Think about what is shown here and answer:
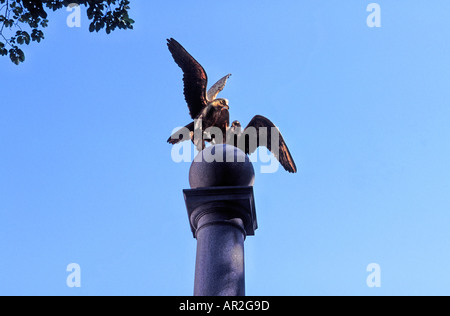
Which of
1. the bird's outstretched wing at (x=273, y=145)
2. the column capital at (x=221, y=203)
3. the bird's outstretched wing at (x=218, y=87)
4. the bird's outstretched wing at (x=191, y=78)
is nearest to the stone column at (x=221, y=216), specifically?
the column capital at (x=221, y=203)

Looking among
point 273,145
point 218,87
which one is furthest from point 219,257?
point 218,87

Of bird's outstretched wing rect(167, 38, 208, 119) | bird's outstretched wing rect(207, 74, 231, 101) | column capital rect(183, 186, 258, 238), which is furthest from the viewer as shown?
bird's outstretched wing rect(207, 74, 231, 101)

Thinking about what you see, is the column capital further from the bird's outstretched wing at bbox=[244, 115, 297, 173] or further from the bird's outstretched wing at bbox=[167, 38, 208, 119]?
the bird's outstretched wing at bbox=[167, 38, 208, 119]

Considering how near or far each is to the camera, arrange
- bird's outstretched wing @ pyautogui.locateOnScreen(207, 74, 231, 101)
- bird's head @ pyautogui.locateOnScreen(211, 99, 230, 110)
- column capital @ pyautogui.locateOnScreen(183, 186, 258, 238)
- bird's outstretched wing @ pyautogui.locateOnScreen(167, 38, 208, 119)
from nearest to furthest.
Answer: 1. column capital @ pyautogui.locateOnScreen(183, 186, 258, 238)
2. bird's head @ pyautogui.locateOnScreen(211, 99, 230, 110)
3. bird's outstretched wing @ pyautogui.locateOnScreen(167, 38, 208, 119)
4. bird's outstretched wing @ pyautogui.locateOnScreen(207, 74, 231, 101)

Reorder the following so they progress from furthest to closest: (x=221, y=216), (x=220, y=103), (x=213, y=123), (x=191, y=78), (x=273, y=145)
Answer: (x=191, y=78), (x=273, y=145), (x=220, y=103), (x=213, y=123), (x=221, y=216)

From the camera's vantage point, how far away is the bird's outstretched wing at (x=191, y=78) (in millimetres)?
8656

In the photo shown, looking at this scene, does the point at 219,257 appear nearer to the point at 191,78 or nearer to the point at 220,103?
the point at 220,103

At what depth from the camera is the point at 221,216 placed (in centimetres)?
647

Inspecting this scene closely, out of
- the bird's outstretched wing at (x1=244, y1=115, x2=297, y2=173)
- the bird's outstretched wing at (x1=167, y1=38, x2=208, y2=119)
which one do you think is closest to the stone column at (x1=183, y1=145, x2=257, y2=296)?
the bird's outstretched wing at (x1=244, y1=115, x2=297, y2=173)

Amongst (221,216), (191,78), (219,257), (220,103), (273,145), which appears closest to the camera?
(219,257)

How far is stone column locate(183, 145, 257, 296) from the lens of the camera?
593 cm

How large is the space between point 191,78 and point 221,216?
3.17 metres

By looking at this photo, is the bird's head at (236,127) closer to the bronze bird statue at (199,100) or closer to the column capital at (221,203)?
the bronze bird statue at (199,100)
